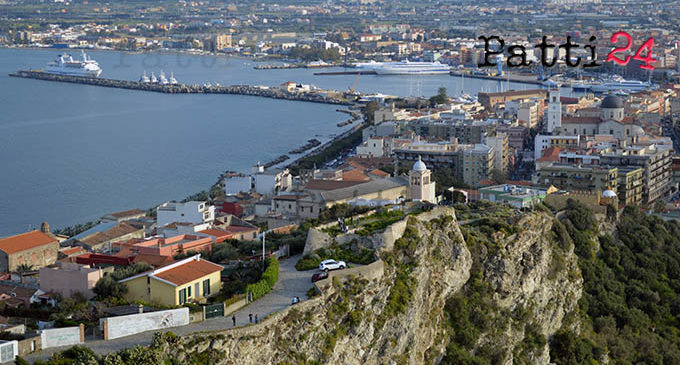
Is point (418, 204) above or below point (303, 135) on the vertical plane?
above

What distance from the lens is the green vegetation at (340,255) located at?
235 inches

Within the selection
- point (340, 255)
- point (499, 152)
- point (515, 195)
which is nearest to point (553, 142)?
point (499, 152)

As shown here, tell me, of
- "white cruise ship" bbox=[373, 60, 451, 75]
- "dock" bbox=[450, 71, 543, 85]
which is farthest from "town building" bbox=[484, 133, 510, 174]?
"white cruise ship" bbox=[373, 60, 451, 75]

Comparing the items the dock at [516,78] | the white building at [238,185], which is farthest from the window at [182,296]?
the dock at [516,78]

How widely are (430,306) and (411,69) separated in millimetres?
36003

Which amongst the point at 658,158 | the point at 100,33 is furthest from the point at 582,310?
the point at 100,33

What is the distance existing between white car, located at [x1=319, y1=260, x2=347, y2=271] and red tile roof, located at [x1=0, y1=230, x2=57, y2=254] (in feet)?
10.9

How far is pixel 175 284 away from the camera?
17.3 ft

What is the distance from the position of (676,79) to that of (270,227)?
26213 mm

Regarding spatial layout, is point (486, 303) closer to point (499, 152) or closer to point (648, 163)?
point (648, 163)

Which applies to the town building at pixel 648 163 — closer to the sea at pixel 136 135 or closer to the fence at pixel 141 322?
the sea at pixel 136 135

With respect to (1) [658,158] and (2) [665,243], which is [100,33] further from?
(2) [665,243]

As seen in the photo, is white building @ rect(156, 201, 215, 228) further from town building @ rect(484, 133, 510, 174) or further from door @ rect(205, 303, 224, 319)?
town building @ rect(484, 133, 510, 174)

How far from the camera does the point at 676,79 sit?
3272 cm
